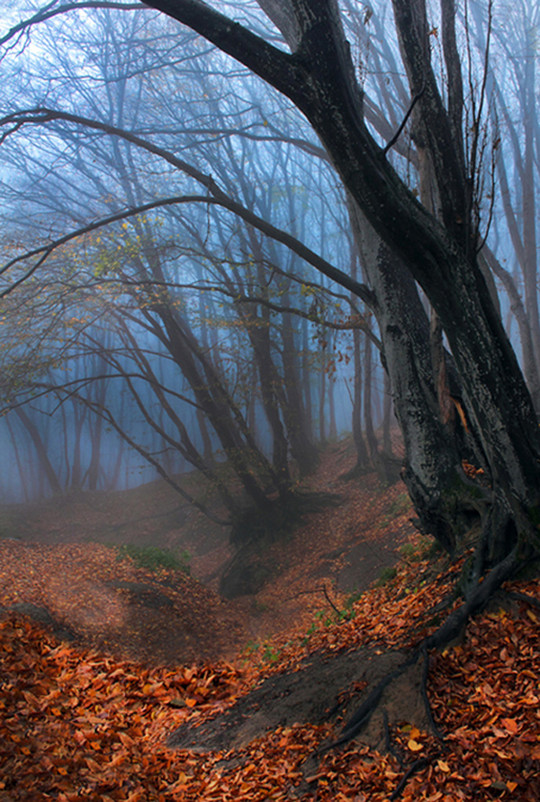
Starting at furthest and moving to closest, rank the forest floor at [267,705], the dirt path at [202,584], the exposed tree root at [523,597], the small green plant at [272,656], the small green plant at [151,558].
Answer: the small green plant at [151,558], the dirt path at [202,584], the small green plant at [272,656], the exposed tree root at [523,597], the forest floor at [267,705]

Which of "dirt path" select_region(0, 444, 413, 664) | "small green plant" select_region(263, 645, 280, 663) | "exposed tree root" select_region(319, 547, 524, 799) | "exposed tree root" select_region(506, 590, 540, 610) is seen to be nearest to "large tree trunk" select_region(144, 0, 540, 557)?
"exposed tree root" select_region(319, 547, 524, 799)

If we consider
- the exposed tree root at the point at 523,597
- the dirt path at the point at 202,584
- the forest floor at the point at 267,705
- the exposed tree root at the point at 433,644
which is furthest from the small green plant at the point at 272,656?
the exposed tree root at the point at 523,597

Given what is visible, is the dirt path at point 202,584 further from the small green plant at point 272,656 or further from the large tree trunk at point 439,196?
the large tree trunk at point 439,196

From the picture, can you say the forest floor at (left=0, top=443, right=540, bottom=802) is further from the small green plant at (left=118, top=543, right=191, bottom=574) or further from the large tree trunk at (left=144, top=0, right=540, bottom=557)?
the small green plant at (left=118, top=543, right=191, bottom=574)

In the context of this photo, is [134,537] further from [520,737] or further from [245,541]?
[520,737]

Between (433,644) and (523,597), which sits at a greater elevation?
(523,597)

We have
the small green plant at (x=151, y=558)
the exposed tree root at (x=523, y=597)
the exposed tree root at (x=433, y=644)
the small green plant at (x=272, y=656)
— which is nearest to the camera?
the exposed tree root at (x=433, y=644)

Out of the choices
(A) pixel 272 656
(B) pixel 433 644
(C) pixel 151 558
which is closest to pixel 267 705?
(B) pixel 433 644

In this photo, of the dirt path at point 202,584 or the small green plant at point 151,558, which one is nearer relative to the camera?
the dirt path at point 202,584

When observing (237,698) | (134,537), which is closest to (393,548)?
(237,698)

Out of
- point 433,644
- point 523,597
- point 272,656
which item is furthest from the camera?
point 272,656

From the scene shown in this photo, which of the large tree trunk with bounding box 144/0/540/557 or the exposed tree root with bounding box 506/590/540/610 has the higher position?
the large tree trunk with bounding box 144/0/540/557

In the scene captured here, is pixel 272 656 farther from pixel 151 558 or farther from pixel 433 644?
pixel 151 558

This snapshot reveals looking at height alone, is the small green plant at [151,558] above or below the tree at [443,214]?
below
